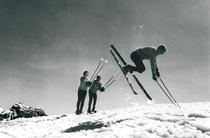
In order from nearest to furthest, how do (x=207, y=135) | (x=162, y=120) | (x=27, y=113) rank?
1. (x=207, y=135)
2. (x=162, y=120)
3. (x=27, y=113)

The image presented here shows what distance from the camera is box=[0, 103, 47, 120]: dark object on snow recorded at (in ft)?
120

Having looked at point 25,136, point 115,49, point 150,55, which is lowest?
point 25,136

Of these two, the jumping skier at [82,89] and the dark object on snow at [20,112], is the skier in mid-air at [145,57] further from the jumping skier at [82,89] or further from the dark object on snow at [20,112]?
the dark object on snow at [20,112]

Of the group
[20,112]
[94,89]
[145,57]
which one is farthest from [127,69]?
[20,112]

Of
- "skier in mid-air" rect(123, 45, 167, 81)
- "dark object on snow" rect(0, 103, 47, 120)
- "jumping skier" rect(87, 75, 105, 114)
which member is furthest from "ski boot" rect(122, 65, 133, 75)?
"dark object on snow" rect(0, 103, 47, 120)

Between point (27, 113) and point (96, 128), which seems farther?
point (27, 113)

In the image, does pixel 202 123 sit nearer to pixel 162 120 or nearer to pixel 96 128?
pixel 162 120

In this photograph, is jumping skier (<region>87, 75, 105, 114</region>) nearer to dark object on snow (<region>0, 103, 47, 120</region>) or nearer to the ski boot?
the ski boot

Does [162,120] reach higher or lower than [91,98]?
lower

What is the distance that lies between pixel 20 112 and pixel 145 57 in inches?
936

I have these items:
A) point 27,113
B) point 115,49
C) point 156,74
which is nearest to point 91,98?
point 115,49

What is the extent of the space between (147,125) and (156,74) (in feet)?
21.1

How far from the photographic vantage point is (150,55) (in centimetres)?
1588

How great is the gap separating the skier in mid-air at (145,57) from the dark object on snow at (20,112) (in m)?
21.9
